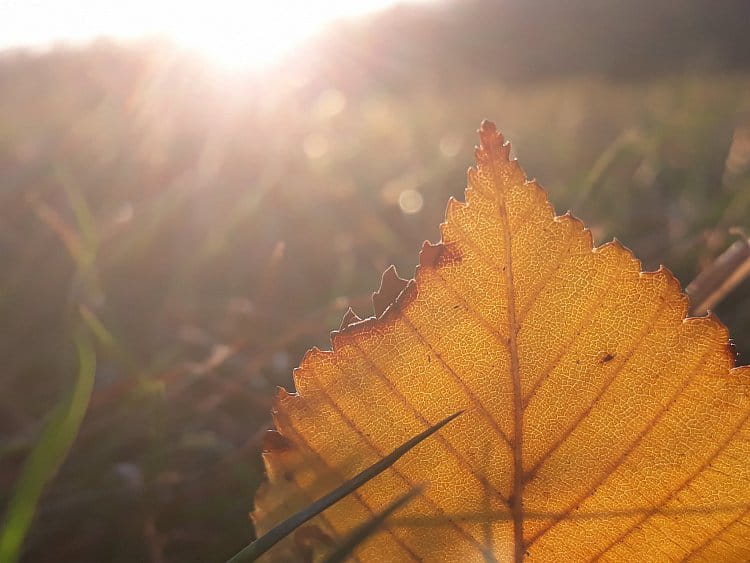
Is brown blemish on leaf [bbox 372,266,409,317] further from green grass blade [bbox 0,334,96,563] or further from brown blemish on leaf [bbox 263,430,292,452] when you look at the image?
green grass blade [bbox 0,334,96,563]

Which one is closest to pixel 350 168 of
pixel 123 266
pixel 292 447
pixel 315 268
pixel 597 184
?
pixel 315 268

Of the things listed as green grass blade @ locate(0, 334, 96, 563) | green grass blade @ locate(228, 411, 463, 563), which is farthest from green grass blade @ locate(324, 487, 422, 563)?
green grass blade @ locate(0, 334, 96, 563)

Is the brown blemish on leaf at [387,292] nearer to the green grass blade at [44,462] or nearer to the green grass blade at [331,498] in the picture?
the green grass blade at [331,498]

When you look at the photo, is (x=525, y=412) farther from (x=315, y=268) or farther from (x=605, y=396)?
(x=315, y=268)

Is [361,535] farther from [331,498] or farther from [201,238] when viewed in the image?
[201,238]

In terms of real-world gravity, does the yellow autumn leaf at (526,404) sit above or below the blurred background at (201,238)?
below

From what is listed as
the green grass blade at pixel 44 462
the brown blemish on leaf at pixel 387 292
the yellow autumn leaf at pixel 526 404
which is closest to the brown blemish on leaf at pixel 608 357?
the yellow autumn leaf at pixel 526 404

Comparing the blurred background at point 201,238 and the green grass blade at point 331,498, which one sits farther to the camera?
the blurred background at point 201,238
